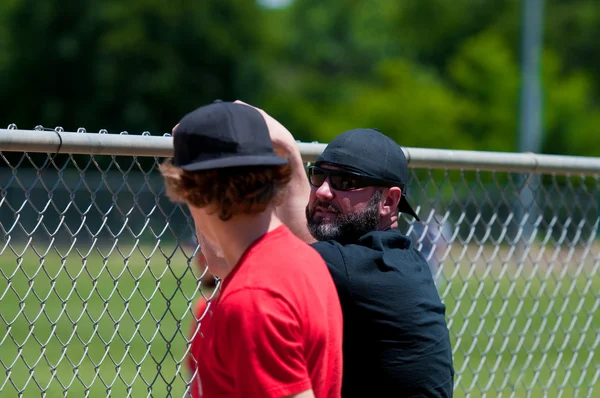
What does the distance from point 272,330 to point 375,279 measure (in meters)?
0.86

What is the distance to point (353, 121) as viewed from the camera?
113ft

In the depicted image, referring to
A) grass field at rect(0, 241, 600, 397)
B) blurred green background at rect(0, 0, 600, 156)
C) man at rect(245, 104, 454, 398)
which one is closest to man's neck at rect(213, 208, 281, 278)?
man at rect(245, 104, 454, 398)

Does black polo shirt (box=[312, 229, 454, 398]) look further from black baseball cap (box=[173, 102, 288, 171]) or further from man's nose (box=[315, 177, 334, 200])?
black baseball cap (box=[173, 102, 288, 171])

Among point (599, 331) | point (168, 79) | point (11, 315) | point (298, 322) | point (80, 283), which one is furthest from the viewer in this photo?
point (168, 79)

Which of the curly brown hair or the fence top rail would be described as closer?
the curly brown hair

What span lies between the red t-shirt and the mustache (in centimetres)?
87

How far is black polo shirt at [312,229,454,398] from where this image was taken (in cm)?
287

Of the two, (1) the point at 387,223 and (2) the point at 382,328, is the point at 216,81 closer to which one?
(1) the point at 387,223

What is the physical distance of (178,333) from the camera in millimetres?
11227

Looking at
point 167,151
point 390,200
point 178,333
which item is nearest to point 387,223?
point 390,200

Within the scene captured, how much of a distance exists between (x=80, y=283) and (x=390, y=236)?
55.4 ft

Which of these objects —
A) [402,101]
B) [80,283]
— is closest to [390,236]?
[80,283]

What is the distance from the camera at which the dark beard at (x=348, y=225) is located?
10.3 feet

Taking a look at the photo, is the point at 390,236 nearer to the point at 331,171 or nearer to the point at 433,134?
the point at 331,171
